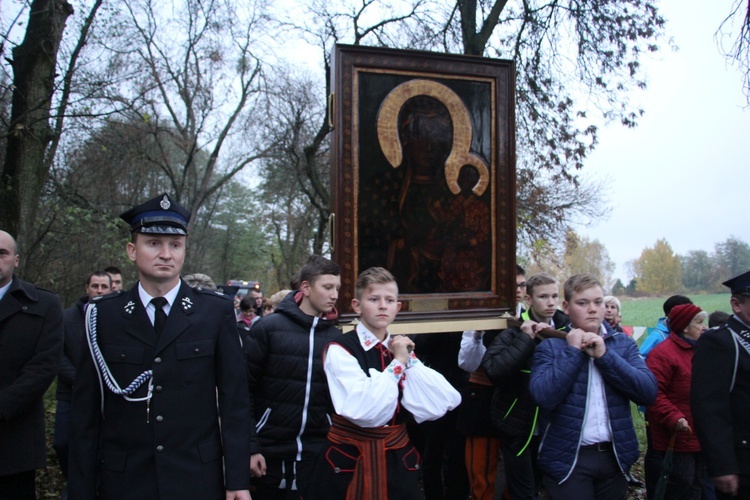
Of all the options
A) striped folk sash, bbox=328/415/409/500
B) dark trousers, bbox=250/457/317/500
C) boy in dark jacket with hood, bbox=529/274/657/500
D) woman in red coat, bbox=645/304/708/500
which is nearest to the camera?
striped folk sash, bbox=328/415/409/500

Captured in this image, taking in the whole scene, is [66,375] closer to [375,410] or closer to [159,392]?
[159,392]

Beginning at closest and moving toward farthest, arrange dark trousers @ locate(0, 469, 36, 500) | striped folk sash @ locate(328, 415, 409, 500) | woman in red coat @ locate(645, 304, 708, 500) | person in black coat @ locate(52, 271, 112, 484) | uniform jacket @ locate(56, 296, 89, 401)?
striped folk sash @ locate(328, 415, 409, 500) → dark trousers @ locate(0, 469, 36, 500) → woman in red coat @ locate(645, 304, 708, 500) → person in black coat @ locate(52, 271, 112, 484) → uniform jacket @ locate(56, 296, 89, 401)

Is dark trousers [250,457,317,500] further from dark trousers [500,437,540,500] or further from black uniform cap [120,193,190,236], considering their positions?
black uniform cap [120,193,190,236]

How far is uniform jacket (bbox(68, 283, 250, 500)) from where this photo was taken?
8.98 feet

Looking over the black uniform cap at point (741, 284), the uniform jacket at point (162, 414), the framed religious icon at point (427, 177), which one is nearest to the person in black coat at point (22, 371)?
the uniform jacket at point (162, 414)

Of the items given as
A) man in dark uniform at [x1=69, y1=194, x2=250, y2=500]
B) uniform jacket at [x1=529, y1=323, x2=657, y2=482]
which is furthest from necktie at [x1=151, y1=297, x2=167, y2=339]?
uniform jacket at [x1=529, y1=323, x2=657, y2=482]

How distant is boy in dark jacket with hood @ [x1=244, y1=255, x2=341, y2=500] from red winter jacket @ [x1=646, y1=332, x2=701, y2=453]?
110 inches

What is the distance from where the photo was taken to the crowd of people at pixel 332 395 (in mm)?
2809

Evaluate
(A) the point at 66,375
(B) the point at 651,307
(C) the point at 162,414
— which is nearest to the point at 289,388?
(C) the point at 162,414

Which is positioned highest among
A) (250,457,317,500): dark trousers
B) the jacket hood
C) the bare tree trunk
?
the bare tree trunk

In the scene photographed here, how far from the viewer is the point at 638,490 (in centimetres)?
690

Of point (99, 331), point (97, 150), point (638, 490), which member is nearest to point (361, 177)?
point (99, 331)

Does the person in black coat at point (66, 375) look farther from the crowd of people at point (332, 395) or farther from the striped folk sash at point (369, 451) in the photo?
the striped folk sash at point (369, 451)

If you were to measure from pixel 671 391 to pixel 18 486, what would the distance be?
482 centimetres
